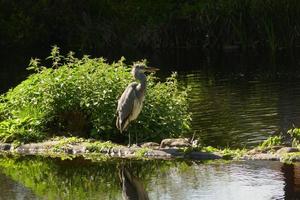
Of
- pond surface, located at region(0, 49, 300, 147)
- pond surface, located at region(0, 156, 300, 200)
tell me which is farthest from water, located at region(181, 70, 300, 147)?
pond surface, located at region(0, 156, 300, 200)

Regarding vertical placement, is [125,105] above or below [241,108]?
below

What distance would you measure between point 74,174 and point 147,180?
1.44 m

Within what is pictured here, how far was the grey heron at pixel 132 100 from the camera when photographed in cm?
1424

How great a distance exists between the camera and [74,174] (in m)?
13.3

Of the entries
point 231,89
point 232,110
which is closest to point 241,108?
point 232,110

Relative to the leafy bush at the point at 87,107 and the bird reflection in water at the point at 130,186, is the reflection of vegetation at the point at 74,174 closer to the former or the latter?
the bird reflection in water at the point at 130,186

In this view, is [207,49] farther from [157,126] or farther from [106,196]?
[106,196]

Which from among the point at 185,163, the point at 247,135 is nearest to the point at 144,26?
the point at 247,135

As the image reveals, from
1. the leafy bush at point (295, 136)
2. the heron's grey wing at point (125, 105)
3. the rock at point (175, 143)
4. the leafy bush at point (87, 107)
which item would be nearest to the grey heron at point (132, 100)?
the heron's grey wing at point (125, 105)

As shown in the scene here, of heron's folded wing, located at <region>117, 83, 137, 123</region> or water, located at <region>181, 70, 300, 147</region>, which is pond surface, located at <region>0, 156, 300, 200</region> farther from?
water, located at <region>181, 70, 300, 147</region>

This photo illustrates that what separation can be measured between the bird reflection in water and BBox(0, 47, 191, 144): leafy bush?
2.13 m

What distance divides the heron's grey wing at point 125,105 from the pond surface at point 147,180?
84 cm

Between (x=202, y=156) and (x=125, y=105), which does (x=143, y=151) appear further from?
(x=202, y=156)

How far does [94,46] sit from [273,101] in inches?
872
